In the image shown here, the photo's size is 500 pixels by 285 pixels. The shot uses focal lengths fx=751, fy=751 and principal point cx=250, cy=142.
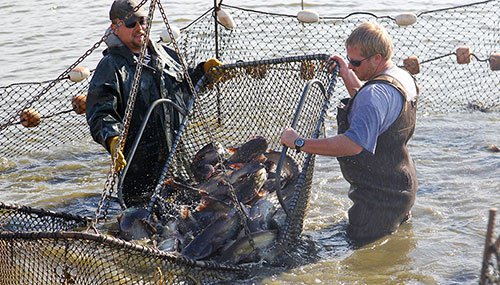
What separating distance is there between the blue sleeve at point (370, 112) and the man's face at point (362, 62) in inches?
8.8

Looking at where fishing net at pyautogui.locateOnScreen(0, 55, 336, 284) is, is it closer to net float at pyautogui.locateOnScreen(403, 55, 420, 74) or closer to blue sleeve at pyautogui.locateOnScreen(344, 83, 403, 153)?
blue sleeve at pyautogui.locateOnScreen(344, 83, 403, 153)

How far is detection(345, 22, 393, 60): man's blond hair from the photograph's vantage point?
5098 mm

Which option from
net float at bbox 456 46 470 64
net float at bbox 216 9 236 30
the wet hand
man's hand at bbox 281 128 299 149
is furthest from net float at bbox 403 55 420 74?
man's hand at bbox 281 128 299 149

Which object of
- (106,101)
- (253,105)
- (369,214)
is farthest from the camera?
(253,105)

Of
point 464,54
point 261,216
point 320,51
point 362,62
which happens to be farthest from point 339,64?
point 320,51

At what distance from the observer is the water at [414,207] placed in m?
5.38

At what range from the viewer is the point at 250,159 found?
6.20m

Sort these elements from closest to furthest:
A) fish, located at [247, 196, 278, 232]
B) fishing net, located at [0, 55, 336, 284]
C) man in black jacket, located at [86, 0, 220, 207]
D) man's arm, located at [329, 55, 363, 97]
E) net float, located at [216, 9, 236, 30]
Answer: fishing net, located at [0, 55, 336, 284] < fish, located at [247, 196, 278, 232] < man's arm, located at [329, 55, 363, 97] < man in black jacket, located at [86, 0, 220, 207] < net float, located at [216, 9, 236, 30]

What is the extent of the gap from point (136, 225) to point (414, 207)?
240cm

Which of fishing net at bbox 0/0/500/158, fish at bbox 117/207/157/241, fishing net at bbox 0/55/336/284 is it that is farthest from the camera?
fishing net at bbox 0/0/500/158

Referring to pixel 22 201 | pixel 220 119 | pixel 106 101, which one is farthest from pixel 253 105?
pixel 22 201

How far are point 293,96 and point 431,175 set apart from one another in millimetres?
1554

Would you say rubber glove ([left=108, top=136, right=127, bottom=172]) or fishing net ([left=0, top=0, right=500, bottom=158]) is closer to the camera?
rubber glove ([left=108, top=136, right=127, bottom=172])

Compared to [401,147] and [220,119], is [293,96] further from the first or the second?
[401,147]
